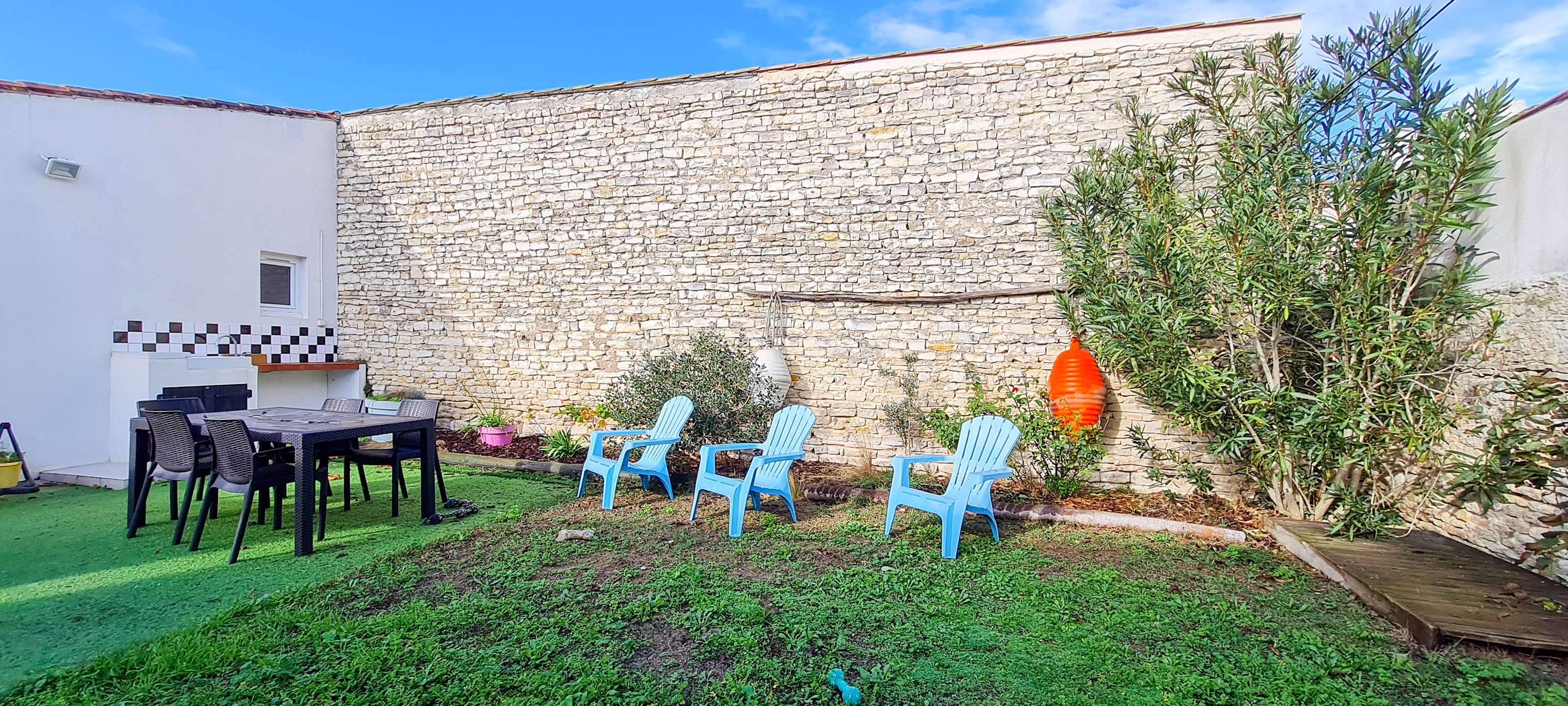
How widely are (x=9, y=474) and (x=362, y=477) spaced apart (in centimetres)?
243

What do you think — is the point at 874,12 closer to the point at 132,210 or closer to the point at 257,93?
the point at 257,93

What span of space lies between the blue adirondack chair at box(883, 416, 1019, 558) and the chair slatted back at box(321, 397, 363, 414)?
368 centimetres

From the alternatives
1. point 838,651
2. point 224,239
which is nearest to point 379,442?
point 224,239

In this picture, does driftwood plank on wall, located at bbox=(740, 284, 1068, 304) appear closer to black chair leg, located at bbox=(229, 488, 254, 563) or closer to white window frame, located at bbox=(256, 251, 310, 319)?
black chair leg, located at bbox=(229, 488, 254, 563)

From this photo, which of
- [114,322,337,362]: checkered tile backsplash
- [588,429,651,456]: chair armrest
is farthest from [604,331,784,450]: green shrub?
[114,322,337,362]: checkered tile backsplash

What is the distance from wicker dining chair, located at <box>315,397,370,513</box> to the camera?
14.7ft

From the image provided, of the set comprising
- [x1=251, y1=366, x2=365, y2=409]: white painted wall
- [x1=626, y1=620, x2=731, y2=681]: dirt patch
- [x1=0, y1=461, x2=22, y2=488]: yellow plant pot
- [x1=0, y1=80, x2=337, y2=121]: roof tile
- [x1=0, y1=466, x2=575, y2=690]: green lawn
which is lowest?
[x1=0, y1=466, x2=575, y2=690]: green lawn

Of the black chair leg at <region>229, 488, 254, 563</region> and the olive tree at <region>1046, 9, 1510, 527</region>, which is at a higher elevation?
the olive tree at <region>1046, 9, 1510, 527</region>

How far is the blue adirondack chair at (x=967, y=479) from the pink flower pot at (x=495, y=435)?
4.21m

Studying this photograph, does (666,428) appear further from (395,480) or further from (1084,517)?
(1084,517)

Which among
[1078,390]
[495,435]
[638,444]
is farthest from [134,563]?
[1078,390]

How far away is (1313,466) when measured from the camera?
13.9 ft

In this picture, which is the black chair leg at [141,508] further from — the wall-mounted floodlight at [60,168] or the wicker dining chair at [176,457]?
the wall-mounted floodlight at [60,168]

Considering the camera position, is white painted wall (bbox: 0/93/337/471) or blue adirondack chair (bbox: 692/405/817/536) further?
white painted wall (bbox: 0/93/337/471)
